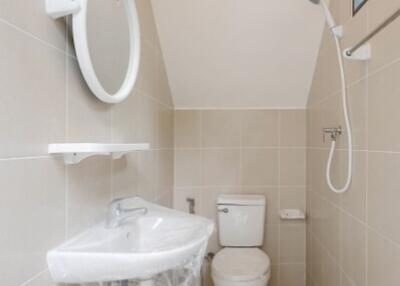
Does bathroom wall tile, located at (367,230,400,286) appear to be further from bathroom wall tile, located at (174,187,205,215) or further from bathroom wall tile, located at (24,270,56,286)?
bathroom wall tile, located at (174,187,205,215)

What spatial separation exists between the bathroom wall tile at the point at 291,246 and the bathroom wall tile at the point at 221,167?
1.74 feet

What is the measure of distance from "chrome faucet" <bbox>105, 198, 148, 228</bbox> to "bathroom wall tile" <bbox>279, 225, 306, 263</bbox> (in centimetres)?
148

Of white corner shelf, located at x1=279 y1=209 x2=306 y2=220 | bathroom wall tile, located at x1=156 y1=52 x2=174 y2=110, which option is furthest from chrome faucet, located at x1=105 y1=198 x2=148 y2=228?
white corner shelf, located at x1=279 y1=209 x2=306 y2=220

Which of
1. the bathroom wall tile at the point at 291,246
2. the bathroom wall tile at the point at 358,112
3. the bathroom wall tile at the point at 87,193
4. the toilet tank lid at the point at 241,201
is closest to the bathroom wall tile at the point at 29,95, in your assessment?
the bathroom wall tile at the point at 87,193

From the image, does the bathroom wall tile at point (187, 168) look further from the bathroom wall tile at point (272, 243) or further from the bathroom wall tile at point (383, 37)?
the bathroom wall tile at point (383, 37)

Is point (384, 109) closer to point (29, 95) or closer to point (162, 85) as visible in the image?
point (29, 95)

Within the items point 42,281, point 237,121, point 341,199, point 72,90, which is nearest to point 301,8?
point 237,121

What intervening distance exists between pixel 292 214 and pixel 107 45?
1.79 meters

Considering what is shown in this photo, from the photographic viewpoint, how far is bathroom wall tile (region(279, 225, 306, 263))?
7.72 ft

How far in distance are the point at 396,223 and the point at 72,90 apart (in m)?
1.13

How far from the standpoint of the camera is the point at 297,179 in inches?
92.4

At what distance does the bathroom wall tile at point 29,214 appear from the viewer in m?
0.68

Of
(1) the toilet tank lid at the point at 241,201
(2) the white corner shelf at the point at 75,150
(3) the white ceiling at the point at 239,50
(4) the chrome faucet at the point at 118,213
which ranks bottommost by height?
(1) the toilet tank lid at the point at 241,201

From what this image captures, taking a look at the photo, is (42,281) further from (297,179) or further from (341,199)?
(297,179)
